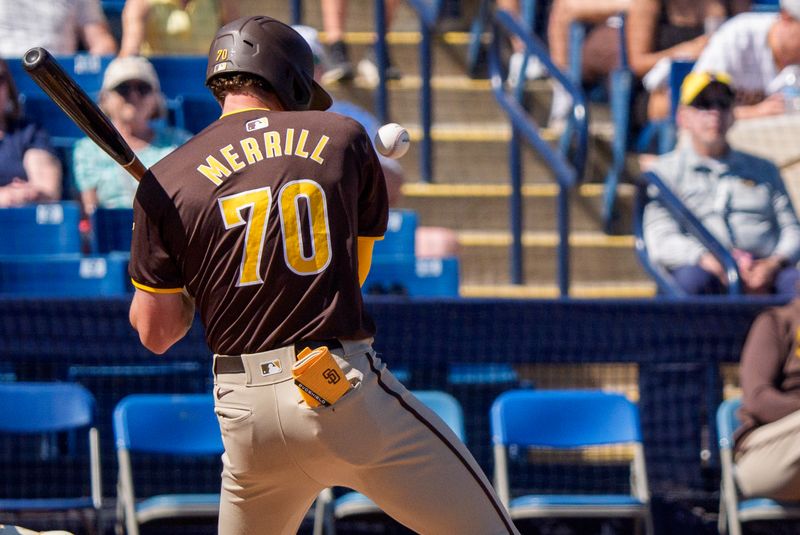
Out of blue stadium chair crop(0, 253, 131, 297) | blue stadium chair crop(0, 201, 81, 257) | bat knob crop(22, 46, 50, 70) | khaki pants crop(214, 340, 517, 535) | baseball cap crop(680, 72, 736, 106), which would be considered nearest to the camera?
bat knob crop(22, 46, 50, 70)

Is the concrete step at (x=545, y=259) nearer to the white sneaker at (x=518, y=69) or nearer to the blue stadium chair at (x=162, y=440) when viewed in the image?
the white sneaker at (x=518, y=69)

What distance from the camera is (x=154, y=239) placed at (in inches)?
136

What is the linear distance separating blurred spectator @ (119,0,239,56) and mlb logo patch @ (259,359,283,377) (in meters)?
5.05

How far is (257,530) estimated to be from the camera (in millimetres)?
3514

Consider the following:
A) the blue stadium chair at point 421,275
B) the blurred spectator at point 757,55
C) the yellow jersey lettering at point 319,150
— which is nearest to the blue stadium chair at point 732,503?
the blue stadium chair at point 421,275

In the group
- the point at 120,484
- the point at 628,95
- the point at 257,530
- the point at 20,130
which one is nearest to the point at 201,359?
the point at 120,484

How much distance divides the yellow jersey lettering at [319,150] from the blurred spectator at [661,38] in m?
5.08

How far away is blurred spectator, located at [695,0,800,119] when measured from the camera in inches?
322

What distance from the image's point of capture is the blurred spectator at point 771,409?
5.66 m

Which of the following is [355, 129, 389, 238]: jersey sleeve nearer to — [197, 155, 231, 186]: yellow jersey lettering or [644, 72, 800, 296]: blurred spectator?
[197, 155, 231, 186]: yellow jersey lettering

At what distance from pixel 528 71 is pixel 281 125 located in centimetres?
575

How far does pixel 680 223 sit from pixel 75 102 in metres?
4.39

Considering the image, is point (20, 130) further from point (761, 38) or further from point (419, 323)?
point (761, 38)

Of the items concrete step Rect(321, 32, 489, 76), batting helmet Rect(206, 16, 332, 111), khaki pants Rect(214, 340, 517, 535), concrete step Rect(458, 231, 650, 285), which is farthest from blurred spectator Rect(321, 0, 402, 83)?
khaki pants Rect(214, 340, 517, 535)
